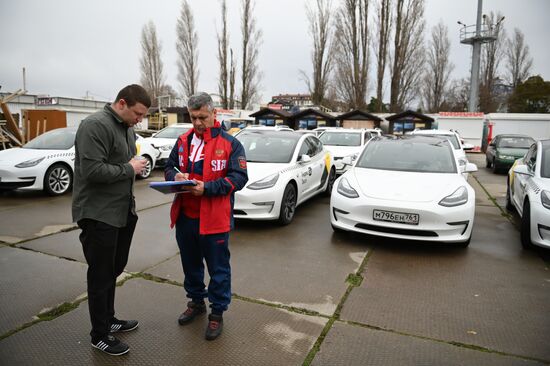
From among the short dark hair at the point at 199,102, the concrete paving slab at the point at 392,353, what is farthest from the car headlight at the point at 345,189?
the short dark hair at the point at 199,102

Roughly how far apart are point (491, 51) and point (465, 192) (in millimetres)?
42392

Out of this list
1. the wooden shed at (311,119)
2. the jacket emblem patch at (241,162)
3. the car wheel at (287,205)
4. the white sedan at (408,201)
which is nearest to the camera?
the jacket emblem patch at (241,162)

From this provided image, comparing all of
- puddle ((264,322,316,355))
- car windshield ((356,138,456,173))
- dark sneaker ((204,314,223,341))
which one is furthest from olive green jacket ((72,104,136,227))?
car windshield ((356,138,456,173))

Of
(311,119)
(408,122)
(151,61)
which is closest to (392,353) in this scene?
(408,122)

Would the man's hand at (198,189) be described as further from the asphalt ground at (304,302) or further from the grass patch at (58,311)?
the grass patch at (58,311)

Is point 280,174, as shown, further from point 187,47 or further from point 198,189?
point 187,47

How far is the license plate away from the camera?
4.76 meters

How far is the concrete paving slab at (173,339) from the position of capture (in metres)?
2.68

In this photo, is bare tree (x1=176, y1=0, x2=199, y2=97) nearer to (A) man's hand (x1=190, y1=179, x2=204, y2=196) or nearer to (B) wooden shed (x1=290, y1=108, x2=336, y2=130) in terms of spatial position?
(B) wooden shed (x1=290, y1=108, x2=336, y2=130)

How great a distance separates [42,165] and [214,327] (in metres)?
6.78

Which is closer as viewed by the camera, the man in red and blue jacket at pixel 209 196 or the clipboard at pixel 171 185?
the clipboard at pixel 171 185

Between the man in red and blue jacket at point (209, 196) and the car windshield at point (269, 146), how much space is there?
370cm

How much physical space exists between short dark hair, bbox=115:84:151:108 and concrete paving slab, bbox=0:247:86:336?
209cm

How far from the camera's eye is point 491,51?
130 ft
